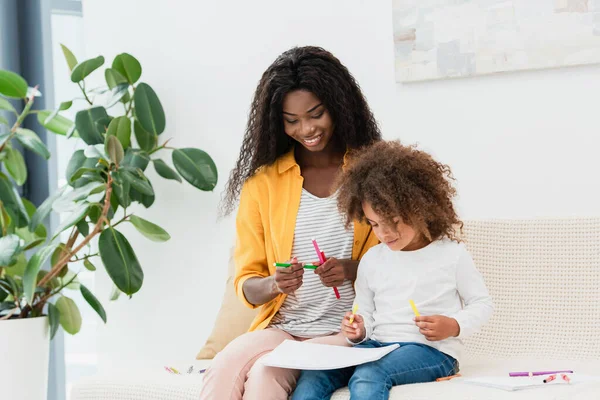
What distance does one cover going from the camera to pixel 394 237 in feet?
6.10

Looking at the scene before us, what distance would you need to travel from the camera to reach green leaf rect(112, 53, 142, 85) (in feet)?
10.1

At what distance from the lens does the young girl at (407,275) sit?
1.79 meters

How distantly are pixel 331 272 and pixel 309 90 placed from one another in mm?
476

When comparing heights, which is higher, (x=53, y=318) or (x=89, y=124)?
(x=89, y=124)

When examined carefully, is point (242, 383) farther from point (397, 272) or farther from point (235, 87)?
point (235, 87)

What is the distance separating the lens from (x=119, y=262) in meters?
2.86

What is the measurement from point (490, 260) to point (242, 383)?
827mm

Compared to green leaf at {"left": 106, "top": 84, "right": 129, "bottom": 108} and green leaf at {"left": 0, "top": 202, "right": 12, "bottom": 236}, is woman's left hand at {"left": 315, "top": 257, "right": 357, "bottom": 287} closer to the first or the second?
green leaf at {"left": 106, "top": 84, "right": 129, "bottom": 108}

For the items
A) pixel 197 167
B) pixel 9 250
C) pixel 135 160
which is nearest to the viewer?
pixel 9 250

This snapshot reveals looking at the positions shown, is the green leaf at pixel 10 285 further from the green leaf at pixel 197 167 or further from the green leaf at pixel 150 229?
the green leaf at pixel 197 167

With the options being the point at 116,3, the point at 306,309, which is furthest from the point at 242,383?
the point at 116,3

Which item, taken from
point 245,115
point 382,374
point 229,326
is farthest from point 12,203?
point 382,374

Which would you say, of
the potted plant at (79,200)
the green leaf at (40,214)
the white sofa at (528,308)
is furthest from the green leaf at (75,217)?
the white sofa at (528,308)

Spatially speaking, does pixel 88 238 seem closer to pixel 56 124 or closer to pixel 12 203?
pixel 12 203
